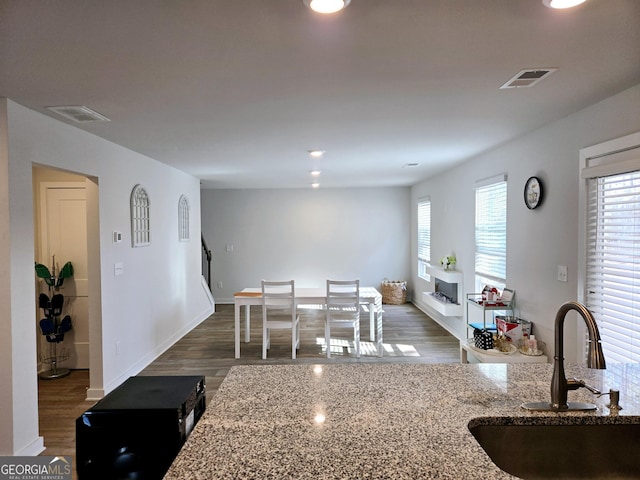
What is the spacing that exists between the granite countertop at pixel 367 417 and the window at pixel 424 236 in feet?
17.6

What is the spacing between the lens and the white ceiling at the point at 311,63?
Result: 1.47m

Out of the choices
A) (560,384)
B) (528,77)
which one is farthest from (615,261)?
(560,384)

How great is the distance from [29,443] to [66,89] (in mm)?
2286

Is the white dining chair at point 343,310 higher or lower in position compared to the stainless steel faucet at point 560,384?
lower

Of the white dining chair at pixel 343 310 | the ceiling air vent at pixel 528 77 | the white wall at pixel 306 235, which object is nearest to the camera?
the ceiling air vent at pixel 528 77

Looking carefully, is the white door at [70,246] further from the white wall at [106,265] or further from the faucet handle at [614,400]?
the faucet handle at [614,400]

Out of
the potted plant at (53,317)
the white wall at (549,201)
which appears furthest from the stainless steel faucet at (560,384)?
the potted plant at (53,317)

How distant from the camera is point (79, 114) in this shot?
2.69 meters

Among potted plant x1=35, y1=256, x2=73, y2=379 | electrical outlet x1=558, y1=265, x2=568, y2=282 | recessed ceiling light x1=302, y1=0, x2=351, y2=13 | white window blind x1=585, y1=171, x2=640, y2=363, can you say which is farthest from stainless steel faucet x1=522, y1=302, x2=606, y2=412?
potted plant x1=35, y1=256, x2=73, y2=379

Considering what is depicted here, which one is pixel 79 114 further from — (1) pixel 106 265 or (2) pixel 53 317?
(2) pixel 53 317

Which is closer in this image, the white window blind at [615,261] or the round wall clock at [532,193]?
the white window blind at [615,261]

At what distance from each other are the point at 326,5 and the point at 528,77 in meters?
1.33

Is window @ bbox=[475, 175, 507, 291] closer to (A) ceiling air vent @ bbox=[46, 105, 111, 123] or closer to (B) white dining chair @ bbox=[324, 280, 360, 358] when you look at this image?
(B) white dining chair @ bbox=[324, 280, 360, 358]

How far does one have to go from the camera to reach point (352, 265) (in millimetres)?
8172
